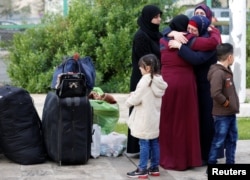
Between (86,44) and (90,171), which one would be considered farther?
(86,44)

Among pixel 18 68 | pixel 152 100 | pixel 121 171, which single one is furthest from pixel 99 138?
pixel 18 68

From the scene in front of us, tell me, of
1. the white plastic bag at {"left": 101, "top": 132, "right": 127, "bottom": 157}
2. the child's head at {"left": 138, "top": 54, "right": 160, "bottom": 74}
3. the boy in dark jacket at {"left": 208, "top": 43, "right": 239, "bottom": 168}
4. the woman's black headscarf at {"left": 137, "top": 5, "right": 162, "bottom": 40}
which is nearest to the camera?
the boy in dark jacket at {"left": 208, "top": 43, "right": 239, "bottom": 168}

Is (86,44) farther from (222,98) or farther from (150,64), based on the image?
(222,98)

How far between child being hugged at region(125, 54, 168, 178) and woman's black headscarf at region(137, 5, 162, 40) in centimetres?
84

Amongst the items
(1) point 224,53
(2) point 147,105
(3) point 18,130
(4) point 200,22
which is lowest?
(3) point 18,130

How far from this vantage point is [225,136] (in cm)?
724

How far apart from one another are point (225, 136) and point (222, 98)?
1.55 ft

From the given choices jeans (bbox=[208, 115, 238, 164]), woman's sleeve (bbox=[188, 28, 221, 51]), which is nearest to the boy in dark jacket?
jeans (bbox=[208, 115, 238, 164])

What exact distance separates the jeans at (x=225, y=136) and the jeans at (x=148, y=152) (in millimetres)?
568

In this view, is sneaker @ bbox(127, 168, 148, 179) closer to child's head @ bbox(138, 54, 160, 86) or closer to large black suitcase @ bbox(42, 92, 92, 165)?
large black suitcase @ bbox(42, 92, 92, 165)

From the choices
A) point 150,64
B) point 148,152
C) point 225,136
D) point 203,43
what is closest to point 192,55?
point 203,43

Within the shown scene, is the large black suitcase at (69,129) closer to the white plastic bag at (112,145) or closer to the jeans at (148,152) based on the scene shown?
the white plastic bag at (112,145)

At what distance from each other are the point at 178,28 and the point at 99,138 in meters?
1.60

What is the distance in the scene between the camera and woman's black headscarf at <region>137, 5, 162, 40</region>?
789cm
